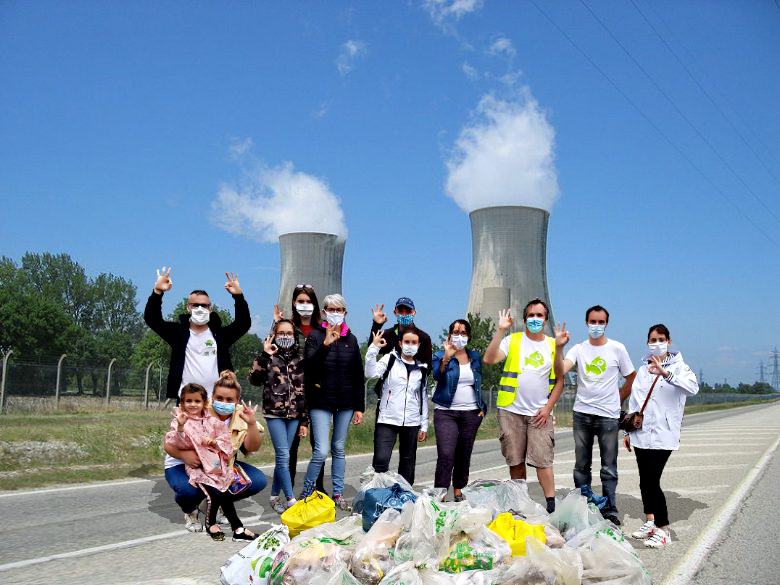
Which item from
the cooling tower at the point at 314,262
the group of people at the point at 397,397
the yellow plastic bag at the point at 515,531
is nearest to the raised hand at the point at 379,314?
the group of people at the point at 397,397

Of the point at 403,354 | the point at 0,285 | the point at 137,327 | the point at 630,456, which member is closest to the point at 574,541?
the point at 403,354

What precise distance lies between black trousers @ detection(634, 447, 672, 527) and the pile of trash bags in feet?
3.61

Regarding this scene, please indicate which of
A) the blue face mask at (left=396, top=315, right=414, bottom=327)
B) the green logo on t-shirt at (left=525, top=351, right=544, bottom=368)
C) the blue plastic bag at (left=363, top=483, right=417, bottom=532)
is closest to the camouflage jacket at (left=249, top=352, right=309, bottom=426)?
the blue face mask at (left=396, top=315, right=414, bottom=327)

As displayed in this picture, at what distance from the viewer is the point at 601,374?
5.24 meters

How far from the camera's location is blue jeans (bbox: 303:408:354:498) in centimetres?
541

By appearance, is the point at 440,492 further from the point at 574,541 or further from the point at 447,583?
the point at 447,583

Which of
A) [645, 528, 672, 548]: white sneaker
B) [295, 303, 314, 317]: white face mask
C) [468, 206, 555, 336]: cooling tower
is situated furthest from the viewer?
[468, 206, 555, 336]: cooling tower

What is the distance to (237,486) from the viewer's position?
188 inches

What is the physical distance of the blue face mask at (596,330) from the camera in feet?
17.3

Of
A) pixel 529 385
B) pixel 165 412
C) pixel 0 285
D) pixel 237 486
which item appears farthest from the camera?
pixel 0 285

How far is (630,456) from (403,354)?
6.21 meters

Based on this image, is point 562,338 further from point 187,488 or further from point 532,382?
point 187,488

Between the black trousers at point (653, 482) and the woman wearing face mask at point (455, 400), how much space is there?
1285mm

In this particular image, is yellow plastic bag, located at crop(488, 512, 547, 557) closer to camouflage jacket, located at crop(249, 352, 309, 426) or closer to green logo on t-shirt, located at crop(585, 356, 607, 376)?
green logo on t-shirt, located at crop(585, 356, 607, 376)
